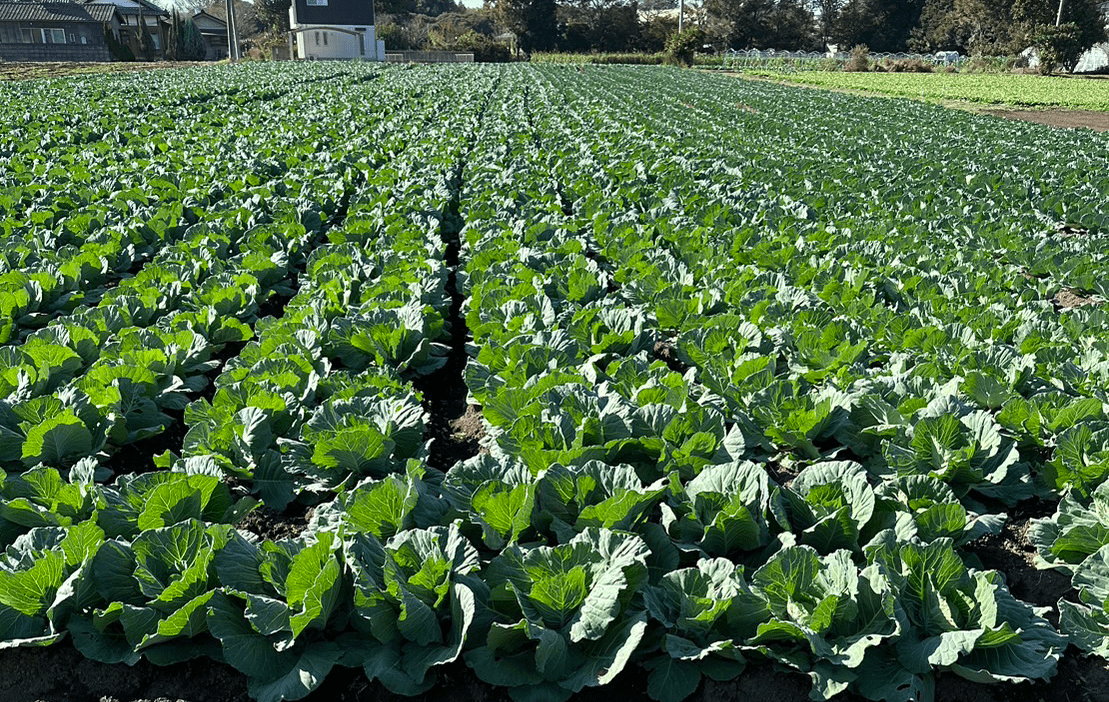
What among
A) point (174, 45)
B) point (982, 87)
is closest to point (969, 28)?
point (982, 87)

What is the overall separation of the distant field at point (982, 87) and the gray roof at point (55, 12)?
4838 cm

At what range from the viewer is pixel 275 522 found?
355 centimetres

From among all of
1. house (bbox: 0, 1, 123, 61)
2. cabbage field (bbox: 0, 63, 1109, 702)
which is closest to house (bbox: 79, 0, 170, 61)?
house (bbox: 0, 1, 123, 61)

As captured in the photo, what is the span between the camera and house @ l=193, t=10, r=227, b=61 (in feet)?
233

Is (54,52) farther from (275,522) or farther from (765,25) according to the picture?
(275,522)

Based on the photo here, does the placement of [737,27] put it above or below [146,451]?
above

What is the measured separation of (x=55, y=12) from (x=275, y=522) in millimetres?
69456

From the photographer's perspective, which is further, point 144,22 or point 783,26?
point 783,26

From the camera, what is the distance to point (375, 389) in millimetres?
3883

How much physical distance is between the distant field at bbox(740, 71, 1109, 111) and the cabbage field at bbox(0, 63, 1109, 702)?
25.4 meters

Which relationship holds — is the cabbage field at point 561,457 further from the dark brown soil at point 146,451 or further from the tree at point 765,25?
the tree at point 765,25

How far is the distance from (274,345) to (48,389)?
113cm

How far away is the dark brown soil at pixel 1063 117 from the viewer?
22.6 metres

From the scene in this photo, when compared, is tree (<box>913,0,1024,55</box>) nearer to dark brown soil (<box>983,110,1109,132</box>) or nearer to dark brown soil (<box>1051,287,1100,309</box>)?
dark brown soil (<box>983,110,1109,132</box>)
